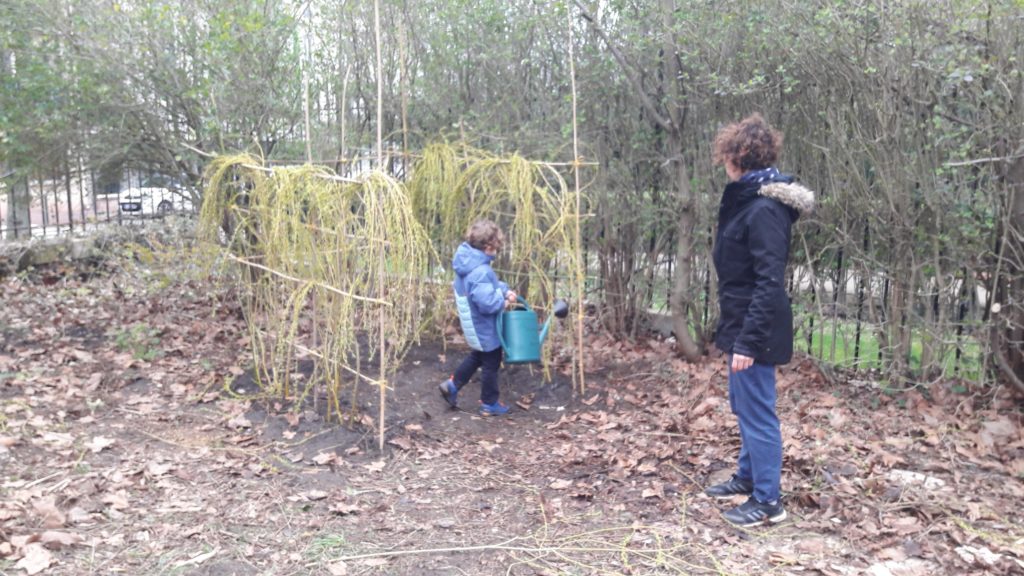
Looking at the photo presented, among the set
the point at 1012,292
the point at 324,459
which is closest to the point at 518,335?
the point at 324,459

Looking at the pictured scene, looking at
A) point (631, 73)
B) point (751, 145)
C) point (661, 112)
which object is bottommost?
point (751, 145)

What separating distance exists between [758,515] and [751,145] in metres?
1.61

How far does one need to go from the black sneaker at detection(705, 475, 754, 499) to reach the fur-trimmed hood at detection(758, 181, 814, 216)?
134 centimetres

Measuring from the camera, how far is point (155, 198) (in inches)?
362

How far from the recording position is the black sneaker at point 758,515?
3906mm

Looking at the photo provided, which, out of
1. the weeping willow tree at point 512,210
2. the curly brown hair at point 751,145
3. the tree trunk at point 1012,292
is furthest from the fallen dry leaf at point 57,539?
the tree trunk at point 1012,292

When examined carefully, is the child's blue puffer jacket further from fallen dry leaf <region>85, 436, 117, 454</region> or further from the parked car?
the parked car

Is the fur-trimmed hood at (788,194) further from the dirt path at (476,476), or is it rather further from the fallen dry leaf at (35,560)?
the fallen dry leaf at (35,560)

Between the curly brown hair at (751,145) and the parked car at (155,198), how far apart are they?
5.72 m

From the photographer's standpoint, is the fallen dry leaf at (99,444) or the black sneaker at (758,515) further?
the fallen dry leaf at (99,444)

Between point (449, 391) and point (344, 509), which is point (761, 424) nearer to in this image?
point (344, 509)

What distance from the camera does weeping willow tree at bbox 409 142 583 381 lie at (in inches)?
237

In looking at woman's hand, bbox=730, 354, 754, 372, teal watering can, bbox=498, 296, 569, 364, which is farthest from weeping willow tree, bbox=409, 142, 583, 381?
woman's hand, bbox=730, 354, 754, 372

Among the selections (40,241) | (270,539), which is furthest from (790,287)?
(40,241)
